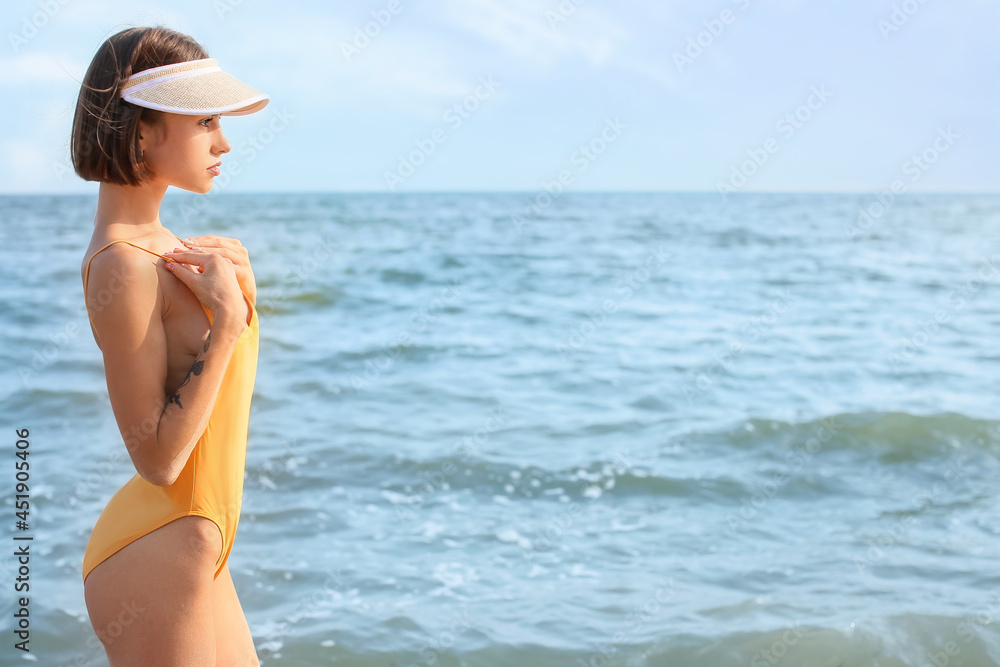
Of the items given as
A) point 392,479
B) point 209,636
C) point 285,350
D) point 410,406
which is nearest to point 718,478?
point 392,479

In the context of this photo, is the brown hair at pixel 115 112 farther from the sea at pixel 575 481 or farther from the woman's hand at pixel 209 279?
the sea at pixel 575 481

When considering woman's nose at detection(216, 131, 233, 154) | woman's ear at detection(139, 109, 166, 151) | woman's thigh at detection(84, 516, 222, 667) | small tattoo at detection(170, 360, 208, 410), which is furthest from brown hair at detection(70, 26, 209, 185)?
woman's thigh at detection(84, 516, 222, 667)

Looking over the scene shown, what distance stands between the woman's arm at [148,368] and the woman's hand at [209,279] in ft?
0.04

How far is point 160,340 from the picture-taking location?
1.64m

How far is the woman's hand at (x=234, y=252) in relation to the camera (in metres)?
1.80

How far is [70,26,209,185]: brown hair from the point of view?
1645 mm

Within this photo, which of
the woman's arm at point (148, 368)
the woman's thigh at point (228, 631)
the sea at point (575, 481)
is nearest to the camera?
the woman's arm at point (148, 368)

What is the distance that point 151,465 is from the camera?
5.34 ft

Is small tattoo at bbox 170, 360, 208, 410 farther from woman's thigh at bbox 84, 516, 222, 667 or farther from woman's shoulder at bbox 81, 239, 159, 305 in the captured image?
woman's thigh at bbox 84, 516, 222, 667

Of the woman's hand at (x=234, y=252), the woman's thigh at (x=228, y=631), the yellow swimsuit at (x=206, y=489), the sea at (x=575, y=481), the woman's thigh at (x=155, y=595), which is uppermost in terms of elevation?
the woman's hand at (x=234, y=252)

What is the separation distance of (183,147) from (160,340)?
0.40m

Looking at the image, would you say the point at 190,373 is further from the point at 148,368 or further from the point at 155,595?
the point at 155,595

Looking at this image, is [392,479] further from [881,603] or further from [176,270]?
[176,270]

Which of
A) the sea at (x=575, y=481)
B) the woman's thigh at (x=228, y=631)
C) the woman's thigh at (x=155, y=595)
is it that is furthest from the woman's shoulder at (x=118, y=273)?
the sea at (x=575, y=481)
